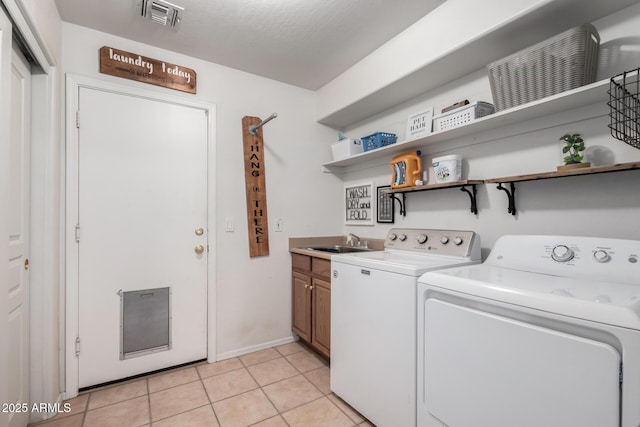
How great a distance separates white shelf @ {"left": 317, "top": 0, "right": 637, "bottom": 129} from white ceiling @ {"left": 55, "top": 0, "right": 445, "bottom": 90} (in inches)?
12.7

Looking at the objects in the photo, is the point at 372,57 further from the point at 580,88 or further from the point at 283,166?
the point at 580,88

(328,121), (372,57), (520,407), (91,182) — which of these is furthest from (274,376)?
(372,57)

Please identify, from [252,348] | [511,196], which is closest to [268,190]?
[252,348]

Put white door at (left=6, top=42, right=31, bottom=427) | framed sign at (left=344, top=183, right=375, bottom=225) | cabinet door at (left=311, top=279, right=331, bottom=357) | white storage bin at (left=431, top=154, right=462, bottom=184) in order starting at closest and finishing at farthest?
1. white door at (left=6, top=42, right=31, bottom=427)
2. white storage bin at (left=431, top=154, right=462, bottom=184)
3. cabinet door at (left=311, top=279, right=331, bottom=357)
4. framed sign at (left=344, top=183, right=375, bottom=225)

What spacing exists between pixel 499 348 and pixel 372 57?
81.2 inches

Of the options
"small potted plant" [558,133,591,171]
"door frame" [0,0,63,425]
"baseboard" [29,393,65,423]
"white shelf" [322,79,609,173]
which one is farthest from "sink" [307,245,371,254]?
"baseboard" [29,393,65,423]

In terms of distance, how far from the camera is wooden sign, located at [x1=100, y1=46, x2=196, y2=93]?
208 cm

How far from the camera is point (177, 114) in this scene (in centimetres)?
233

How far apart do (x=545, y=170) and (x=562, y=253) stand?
53 centimetres

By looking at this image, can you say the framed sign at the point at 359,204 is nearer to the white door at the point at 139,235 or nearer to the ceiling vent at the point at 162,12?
the white door at the point at 139,235

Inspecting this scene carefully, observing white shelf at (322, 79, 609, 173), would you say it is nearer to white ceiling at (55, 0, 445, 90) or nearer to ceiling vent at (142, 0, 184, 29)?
white ceiling at (55, 0, 445, 90)

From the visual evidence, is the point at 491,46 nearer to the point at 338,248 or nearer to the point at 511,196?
the point at 511,196

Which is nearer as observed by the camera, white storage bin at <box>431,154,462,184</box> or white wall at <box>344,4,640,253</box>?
white wall at <box>344,4,640,253</box>

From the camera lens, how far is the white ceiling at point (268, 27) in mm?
1814
